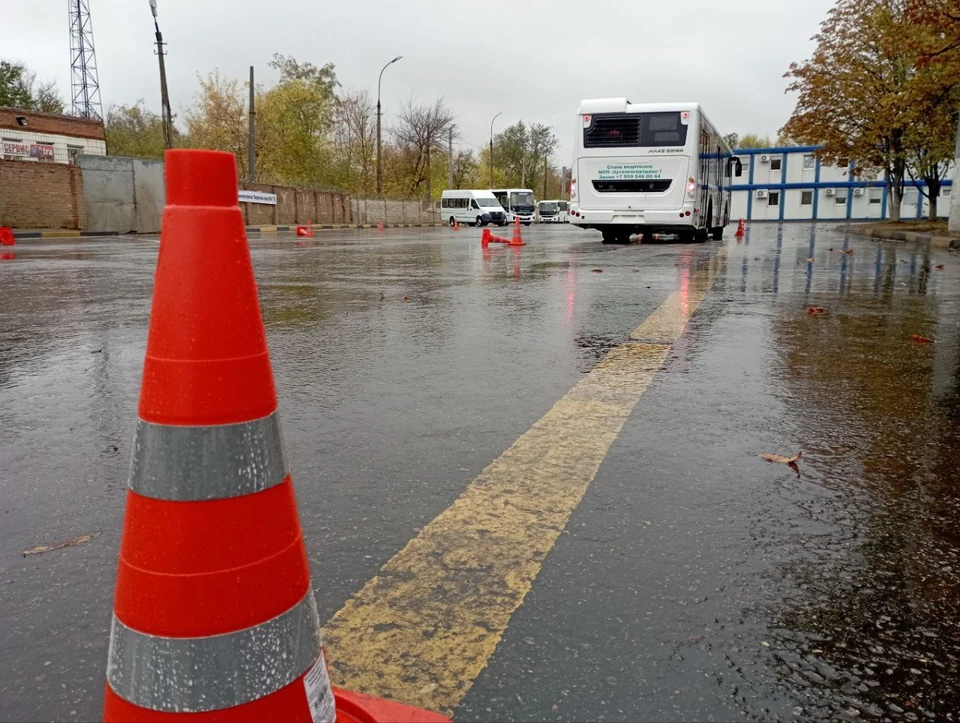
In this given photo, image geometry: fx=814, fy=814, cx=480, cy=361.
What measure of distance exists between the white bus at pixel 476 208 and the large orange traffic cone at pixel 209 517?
2090 inches

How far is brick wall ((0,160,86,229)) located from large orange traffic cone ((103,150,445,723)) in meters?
32.9

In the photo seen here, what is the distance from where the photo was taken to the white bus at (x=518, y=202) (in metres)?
60.2

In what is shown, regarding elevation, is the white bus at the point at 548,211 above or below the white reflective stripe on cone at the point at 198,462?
above

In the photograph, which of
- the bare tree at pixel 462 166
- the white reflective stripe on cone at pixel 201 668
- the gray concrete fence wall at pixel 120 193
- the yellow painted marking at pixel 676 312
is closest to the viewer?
the white reflective stripe on cone at pixel 201 668

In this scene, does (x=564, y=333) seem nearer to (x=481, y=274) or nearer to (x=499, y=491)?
(x=499, y=491)

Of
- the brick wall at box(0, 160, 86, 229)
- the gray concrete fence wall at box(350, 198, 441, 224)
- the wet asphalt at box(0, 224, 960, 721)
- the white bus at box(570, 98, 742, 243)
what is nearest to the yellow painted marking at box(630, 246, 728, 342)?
the wet asphalt at box(0, 224, 960, 721)

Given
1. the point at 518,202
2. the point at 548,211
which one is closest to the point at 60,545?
the point at 518,202

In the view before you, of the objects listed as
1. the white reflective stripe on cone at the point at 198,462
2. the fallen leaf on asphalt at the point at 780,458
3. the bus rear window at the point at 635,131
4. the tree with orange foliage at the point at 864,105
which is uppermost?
the tree with orange foliage at the point at 864,105

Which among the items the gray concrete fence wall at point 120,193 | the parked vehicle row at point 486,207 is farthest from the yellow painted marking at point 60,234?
the parked vehicle row at point 486,207

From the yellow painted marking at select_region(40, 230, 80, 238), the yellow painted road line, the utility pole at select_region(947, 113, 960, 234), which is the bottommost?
the yellow painted road line

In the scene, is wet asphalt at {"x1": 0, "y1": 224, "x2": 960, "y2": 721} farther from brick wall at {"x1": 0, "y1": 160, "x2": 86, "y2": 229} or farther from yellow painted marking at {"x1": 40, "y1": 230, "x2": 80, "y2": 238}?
brick wall at {"x1": 0, "y1": 160, "x2": 86, "y2": 229}

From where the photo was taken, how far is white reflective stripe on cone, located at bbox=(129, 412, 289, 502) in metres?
1.41

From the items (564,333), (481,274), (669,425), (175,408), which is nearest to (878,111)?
(481,274)

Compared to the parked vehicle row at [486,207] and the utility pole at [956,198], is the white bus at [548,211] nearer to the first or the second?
the parked vehicle row at [486,207]
